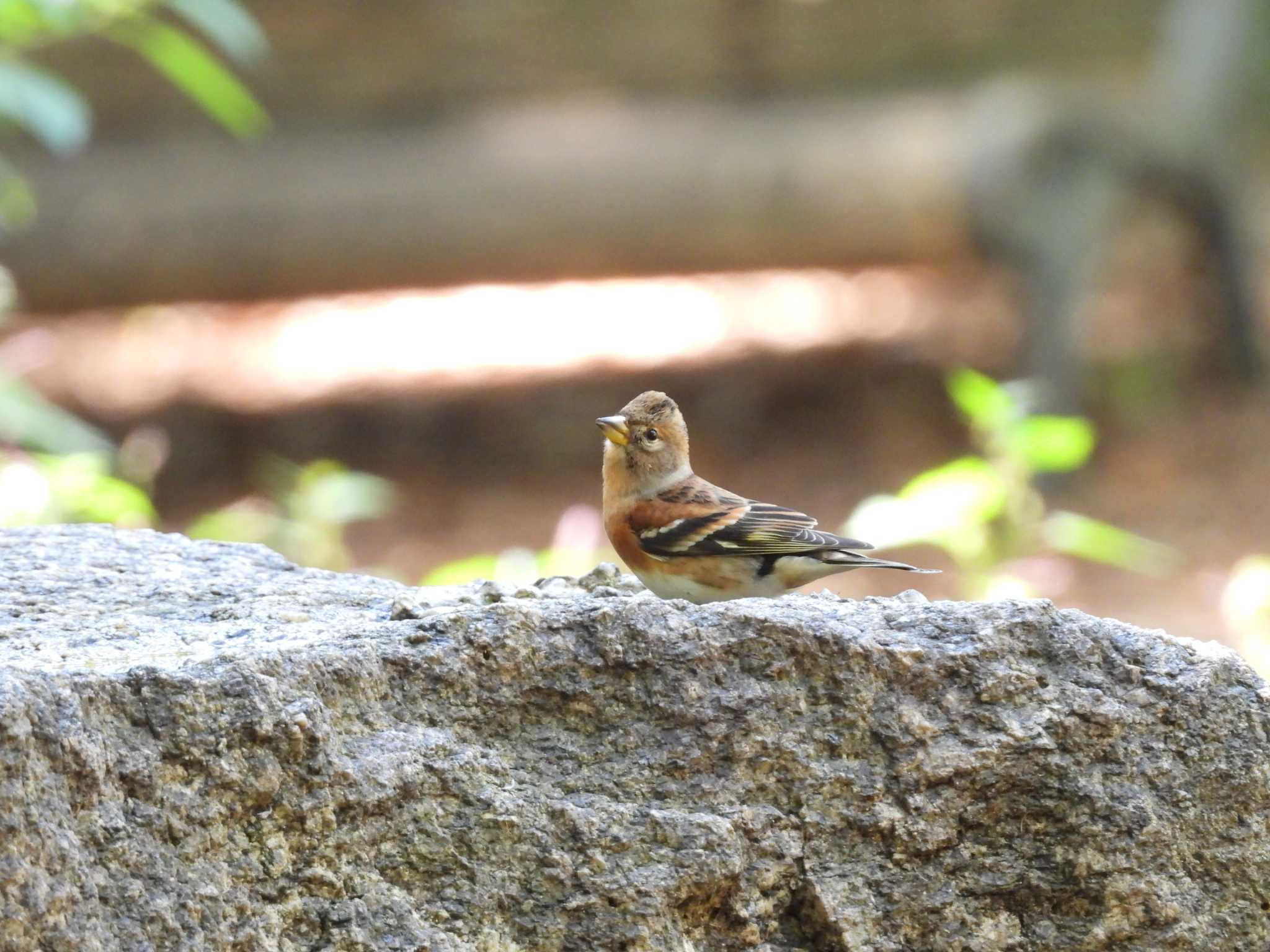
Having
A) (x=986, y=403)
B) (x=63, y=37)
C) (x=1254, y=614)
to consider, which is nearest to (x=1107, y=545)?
(x=1254, y=614)

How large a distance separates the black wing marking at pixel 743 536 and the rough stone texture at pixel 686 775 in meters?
0.60

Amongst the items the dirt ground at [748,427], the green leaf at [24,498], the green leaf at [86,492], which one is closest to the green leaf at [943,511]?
the green leaf at [86,492]

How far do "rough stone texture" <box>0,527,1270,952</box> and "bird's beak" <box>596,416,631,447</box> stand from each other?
0.97m

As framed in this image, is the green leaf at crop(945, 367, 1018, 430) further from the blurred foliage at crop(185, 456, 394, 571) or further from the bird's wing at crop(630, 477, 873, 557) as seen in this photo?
the blurred foliage at crop(185, 456, 394, 571)

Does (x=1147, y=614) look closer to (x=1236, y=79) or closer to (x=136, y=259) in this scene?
(x=1236, y=79)

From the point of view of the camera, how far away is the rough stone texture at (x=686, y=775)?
220cm

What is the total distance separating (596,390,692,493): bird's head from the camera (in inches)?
140

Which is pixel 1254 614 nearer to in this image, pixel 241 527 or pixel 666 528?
pixel 666 528

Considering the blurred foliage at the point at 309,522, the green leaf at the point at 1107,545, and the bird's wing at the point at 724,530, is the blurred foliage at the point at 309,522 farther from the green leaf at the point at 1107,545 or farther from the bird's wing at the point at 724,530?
the green leaf at the point at 1107,545

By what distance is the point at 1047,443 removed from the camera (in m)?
4.32

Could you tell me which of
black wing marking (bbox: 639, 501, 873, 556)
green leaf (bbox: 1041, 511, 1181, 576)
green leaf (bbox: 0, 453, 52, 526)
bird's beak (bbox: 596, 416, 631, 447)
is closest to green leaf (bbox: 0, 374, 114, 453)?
green leaf (bbox: 0, 453, 52, 526)

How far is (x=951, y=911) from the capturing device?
2457 millimetres

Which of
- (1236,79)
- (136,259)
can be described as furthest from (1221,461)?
(136,259)

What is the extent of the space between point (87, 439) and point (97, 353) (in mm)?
7651
